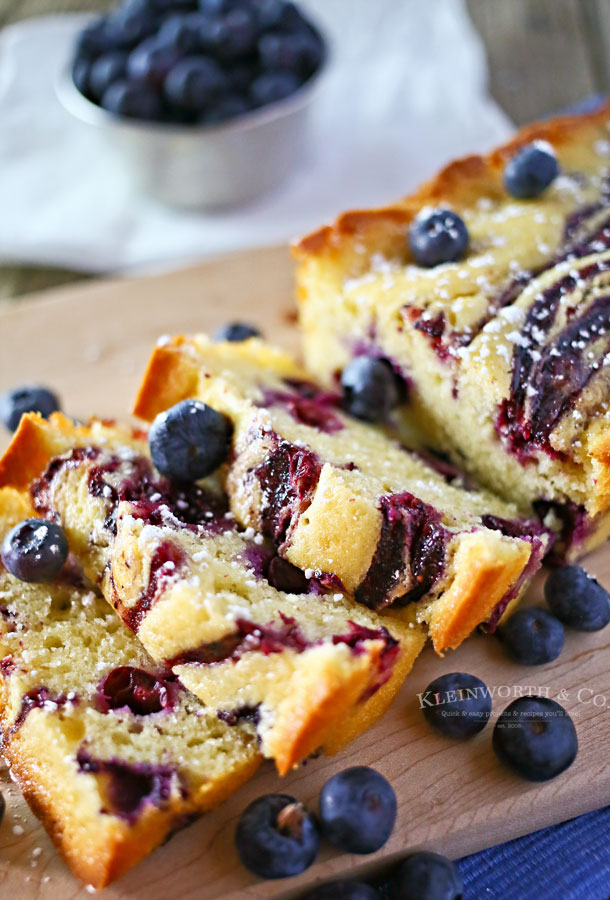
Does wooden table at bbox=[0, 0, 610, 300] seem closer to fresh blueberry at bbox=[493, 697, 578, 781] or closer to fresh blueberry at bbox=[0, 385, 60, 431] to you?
fresh blueberry at bbox=[0, 385, 60, 431]

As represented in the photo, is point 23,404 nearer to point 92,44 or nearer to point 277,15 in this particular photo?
point 92,44

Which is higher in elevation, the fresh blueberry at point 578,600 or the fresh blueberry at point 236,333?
the fresh blueberry at point 236,333

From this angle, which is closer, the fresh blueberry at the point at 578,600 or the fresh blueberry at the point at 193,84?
the fresh blueberry at the point at 578,600

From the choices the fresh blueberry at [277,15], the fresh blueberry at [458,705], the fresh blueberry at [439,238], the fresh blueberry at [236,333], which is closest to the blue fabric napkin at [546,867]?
the fresh blueberry at [458,705]

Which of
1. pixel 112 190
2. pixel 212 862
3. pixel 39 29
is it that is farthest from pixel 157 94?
pixel 212 862

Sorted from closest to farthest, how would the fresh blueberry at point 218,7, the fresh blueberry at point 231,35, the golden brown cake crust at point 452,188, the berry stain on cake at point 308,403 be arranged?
1. the berry stain on cake at point 308,403
2. the golden brown cake crust at point 452,188
3. the fresh blueberry at point 231,35
4. the fresh blueberry at point 218,7

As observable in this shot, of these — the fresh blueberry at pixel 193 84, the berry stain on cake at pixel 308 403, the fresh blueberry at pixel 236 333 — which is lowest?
the fresh blueberry at pixel 236 333

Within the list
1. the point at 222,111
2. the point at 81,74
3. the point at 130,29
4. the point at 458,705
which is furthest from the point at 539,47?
the point at 458,705

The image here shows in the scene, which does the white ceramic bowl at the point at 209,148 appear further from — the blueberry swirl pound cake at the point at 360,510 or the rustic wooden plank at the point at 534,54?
the blueberry swirl pound cake at the point at 360,510

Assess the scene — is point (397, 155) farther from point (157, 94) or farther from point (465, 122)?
point (157, 94)
